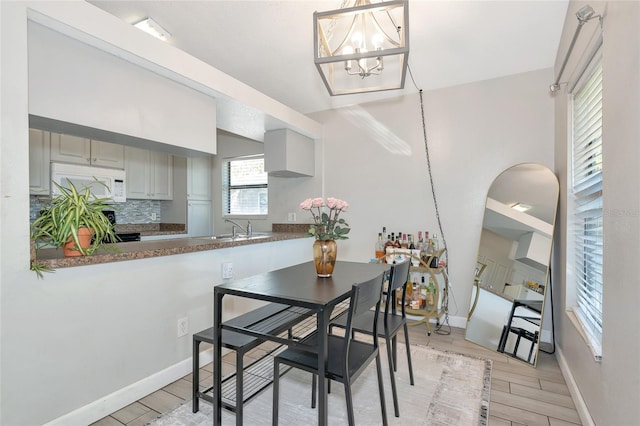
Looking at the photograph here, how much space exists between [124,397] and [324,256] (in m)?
1.43

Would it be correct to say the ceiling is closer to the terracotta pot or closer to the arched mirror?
the arched mirror

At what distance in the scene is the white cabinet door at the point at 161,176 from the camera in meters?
4.54

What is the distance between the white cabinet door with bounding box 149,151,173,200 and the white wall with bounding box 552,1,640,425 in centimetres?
476

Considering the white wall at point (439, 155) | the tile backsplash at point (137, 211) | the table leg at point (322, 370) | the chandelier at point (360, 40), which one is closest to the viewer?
the table leg at point (322, 370)

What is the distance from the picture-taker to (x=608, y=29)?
4.69 feet

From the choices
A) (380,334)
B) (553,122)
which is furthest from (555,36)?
(380,334)

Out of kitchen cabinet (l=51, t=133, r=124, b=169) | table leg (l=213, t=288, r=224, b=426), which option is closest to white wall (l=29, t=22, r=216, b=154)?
table leg (l=213, t=288, r=224, b=426)

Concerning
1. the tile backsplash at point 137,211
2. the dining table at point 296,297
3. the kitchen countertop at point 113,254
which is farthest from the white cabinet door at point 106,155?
the dining table at point 296,297

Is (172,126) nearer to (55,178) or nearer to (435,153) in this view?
(55,178)

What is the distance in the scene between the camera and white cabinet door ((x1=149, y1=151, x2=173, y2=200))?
4.54m

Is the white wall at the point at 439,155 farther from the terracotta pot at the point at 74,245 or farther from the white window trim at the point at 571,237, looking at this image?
the terracotta pot at the point at 74,245

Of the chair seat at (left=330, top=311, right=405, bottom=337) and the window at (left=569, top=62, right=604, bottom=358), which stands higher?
the window at (left=569, top=62, right=604, bottom=358)

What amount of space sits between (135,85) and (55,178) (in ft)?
7.42

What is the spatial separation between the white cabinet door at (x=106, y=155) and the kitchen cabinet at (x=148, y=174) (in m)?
0.08
